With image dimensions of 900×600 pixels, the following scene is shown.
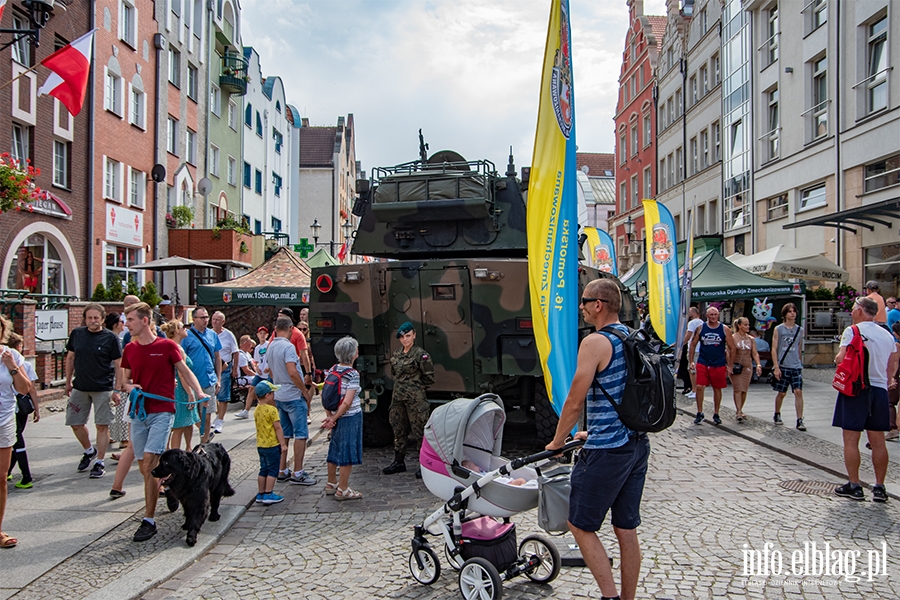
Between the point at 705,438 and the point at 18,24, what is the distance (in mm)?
16395

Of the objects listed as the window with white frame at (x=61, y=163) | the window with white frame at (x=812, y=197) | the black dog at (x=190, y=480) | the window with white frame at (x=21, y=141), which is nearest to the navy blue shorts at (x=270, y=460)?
the black dog at (x=190, y=480)

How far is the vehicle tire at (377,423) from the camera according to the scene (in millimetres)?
8766

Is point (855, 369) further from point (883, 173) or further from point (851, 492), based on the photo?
point (883, 173)

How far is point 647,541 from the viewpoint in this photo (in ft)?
17.1

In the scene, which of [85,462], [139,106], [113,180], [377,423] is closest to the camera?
[85,462]

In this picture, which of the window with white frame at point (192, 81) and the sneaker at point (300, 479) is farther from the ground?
the window with white frame at point (192, 81)

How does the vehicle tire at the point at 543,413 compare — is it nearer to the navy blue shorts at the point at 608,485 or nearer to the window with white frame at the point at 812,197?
the navy blue shorts at the point at 608,485

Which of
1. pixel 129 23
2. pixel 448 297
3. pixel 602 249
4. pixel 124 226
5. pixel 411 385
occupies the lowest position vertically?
pixel 411 385

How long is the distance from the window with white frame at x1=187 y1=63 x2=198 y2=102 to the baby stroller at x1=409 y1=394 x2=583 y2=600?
25.3m

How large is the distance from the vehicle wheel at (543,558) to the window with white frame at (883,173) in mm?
17065

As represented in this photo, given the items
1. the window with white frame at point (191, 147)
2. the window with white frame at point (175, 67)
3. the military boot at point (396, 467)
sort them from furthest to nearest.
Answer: the window with white frame at point (191, 147) < the window with white frame at point (175, 67) < the military boot at point (396, 467)

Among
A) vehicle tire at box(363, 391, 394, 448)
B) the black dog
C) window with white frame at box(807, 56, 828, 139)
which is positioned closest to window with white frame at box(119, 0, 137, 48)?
vehicle tire at box(363, 391, 394, 448)

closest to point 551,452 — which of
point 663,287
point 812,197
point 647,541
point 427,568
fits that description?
point 427,568

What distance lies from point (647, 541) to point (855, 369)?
260 centimetres
